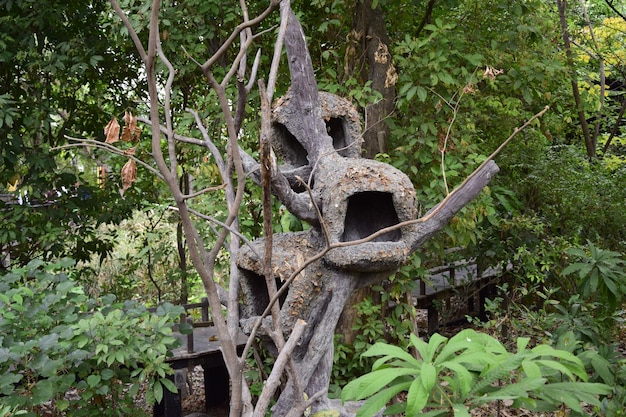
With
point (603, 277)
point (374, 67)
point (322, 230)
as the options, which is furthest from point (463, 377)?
point (374, 67)

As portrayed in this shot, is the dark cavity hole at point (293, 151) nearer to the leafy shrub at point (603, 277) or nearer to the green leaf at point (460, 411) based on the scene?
the leafy shrub at point (603, 277)

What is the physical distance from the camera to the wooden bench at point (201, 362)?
174 inches

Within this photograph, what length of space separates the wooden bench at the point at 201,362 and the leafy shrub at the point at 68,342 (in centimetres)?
118

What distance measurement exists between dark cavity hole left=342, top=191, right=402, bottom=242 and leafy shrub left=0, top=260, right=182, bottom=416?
2.89ft

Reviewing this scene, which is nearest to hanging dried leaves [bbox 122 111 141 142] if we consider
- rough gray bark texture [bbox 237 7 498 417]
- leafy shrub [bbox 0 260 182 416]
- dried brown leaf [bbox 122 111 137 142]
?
dried brown leaf [bbox 122 111 137 142]

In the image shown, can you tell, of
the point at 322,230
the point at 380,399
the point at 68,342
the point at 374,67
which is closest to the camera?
the point at 380,399

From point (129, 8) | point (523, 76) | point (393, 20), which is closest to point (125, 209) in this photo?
point (129, 8)

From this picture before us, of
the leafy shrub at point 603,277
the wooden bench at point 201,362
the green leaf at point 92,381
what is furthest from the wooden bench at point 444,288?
the green leaf at point 92,381

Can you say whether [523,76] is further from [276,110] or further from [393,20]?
[276,110]

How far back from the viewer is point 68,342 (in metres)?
2.75

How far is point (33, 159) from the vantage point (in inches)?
190

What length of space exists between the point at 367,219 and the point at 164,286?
4.83 meters

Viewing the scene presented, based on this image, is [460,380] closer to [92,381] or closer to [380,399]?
[380,399]

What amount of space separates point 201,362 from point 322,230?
8.10 feet
